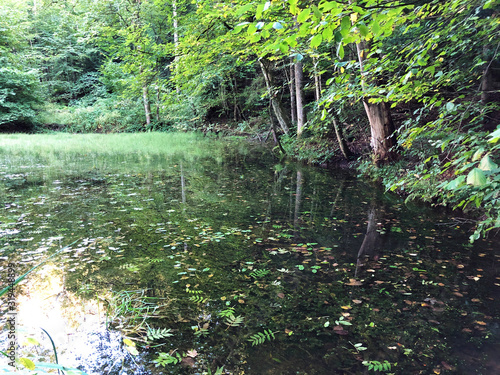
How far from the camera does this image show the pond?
2.47 metres

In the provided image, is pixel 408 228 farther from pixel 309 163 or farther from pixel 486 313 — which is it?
pixel 309 163

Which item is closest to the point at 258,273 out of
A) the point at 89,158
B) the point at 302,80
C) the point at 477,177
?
the point at 477,177

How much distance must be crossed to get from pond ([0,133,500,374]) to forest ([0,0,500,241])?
848mm

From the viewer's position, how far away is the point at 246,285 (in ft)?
11.6

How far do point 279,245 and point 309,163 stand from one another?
7795 millimetres

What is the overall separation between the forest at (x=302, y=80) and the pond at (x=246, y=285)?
848mm

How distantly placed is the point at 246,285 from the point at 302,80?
37.8ft

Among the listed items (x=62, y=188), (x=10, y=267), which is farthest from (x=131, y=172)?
(x=10, y=267)

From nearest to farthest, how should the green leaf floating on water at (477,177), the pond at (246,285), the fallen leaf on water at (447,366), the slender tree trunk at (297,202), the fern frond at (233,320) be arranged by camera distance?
the green leaf floating on water at (477,177) → the fallen leaf on water at (447,366) → the pond at (246,285) → the fern frond at (233,320) → the slender tree trunk at (297,202)

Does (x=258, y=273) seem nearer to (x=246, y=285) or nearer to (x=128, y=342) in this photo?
(x=246, y=285)

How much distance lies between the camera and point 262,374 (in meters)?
2.29

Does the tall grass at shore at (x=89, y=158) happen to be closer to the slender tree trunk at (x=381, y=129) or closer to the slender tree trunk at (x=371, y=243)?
the slender tree trunk at (x=381, y=129)

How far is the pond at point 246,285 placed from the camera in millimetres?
2467

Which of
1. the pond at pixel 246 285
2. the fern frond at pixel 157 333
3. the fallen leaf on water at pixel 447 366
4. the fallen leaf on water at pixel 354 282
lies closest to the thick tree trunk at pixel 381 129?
the pond at pixel 246 285
